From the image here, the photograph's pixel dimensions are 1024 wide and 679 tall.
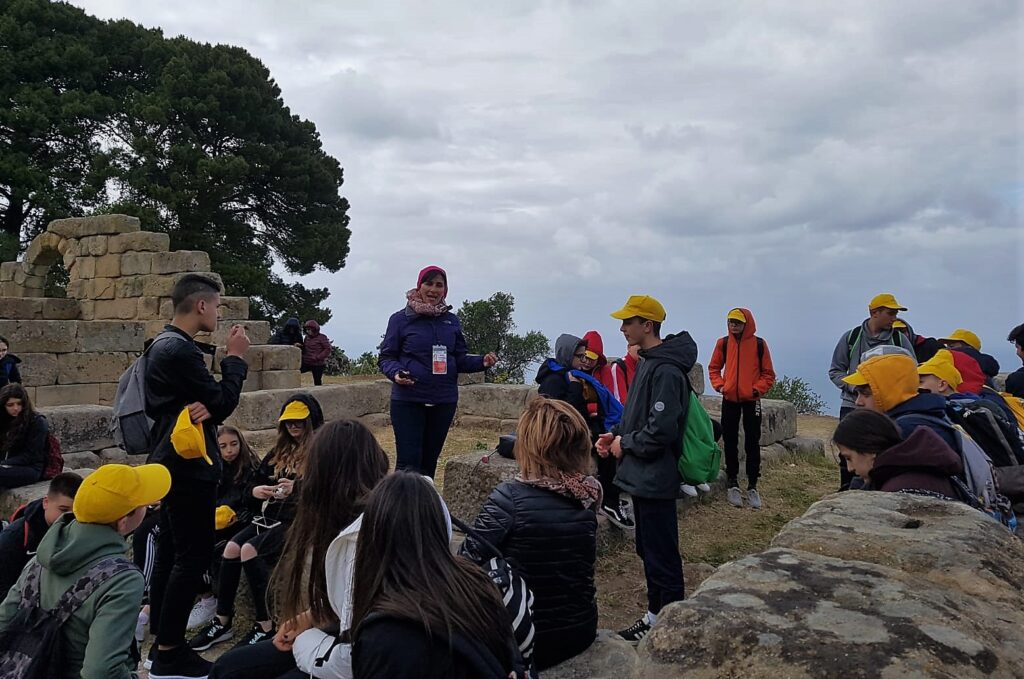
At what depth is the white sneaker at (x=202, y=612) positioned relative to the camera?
4.03 meters

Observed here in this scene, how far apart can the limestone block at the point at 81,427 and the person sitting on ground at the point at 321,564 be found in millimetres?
4959

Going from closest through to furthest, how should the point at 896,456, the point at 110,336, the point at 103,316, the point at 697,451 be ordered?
the point at 896,456 < the point at 697,451 < the point at 110,336 < the point at 103,316

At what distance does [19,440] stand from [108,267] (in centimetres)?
880

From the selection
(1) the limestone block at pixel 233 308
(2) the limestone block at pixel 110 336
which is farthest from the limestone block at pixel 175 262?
(2) the limestone block at pixel 110 336

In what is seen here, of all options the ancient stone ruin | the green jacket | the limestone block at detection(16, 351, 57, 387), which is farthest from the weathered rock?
the limestone block at detection(16, 351, 57, 387)

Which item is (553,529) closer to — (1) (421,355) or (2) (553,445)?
(2) (553,445)

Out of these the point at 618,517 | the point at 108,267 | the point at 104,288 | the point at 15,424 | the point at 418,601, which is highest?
the point at 108,267

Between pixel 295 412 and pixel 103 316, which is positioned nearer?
pixel 295 412

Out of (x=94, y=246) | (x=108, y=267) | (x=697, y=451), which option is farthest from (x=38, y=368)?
(x=697, y=451)

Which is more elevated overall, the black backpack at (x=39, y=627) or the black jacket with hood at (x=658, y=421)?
the black jacket with hood at (x=658, y=421)

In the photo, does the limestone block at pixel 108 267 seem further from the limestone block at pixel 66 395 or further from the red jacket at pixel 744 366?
A: the red jacket at pixel 744 366

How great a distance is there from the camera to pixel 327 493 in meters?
2.42

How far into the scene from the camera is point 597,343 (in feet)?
20.5

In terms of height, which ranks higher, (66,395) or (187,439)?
(187,439)
